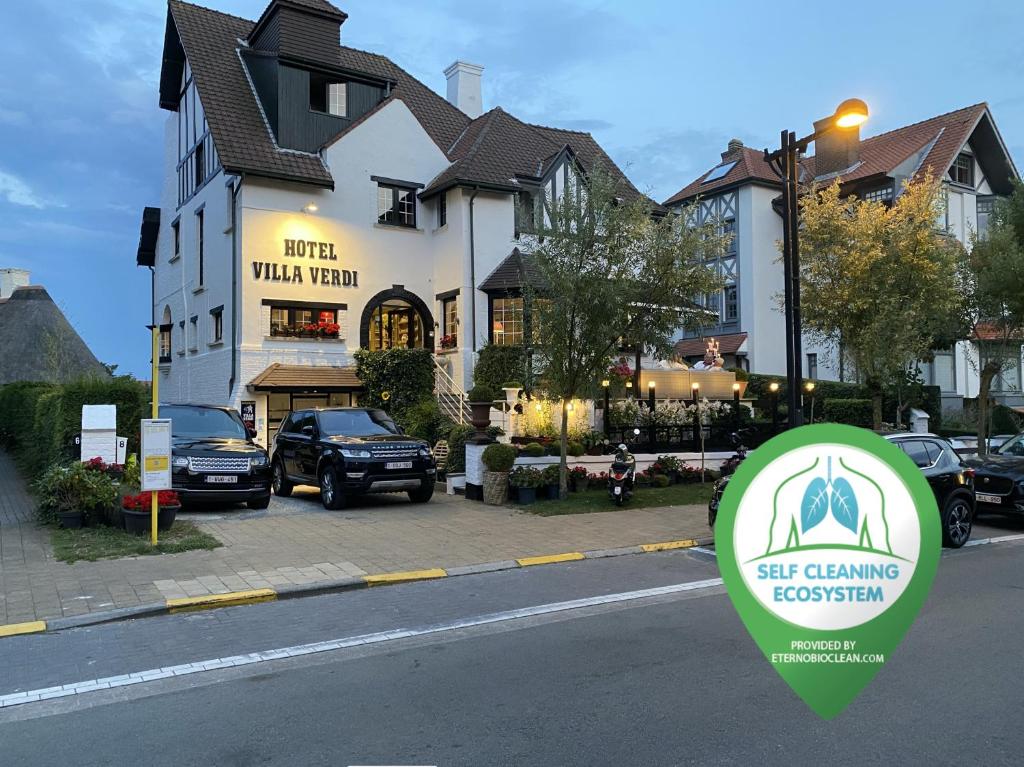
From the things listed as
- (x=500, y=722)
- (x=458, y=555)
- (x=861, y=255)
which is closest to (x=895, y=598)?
(x=500, y=722)

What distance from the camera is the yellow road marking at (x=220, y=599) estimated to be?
7547 mm

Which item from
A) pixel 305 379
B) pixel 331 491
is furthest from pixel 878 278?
pixel 305 379

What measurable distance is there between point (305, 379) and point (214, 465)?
29.5 feet

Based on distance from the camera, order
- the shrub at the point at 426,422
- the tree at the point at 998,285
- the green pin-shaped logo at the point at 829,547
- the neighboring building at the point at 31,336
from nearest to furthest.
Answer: the green pin-shaped logo at the point at 829,547 → the tree at the point at 998,285 → the shrub at the point at 426,422 → the neighboring building at the point at 31,336

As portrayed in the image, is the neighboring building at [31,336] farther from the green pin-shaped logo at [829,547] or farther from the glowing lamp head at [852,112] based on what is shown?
the green pin-shaped logo at [829,547]

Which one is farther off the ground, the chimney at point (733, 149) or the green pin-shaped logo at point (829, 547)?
the chimney at point (733, 149)

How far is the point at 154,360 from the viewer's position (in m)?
10.4

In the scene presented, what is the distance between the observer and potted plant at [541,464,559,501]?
48.3 feet

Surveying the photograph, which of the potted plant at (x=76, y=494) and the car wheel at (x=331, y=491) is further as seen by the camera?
the car wheel at (x=331, y=491)

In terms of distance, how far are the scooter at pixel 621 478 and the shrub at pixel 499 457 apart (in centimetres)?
187

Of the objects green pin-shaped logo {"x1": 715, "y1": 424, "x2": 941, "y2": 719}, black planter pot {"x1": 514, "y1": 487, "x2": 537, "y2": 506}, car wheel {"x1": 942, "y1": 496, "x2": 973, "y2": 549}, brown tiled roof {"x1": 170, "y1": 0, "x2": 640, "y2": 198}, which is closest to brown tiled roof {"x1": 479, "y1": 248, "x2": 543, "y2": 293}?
brown tiled roof {"x1": 170, "y1": 0, "x2": 640, "y2": 198}

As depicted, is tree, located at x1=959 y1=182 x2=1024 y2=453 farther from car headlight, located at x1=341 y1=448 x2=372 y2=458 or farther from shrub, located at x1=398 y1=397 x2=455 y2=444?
car headlight, located at x1=341 y1=448 x2=372 y2=458

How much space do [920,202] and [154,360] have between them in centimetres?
1494

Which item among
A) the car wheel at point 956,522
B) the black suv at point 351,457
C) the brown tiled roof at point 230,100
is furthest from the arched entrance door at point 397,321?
the car wheel at point 956,522
